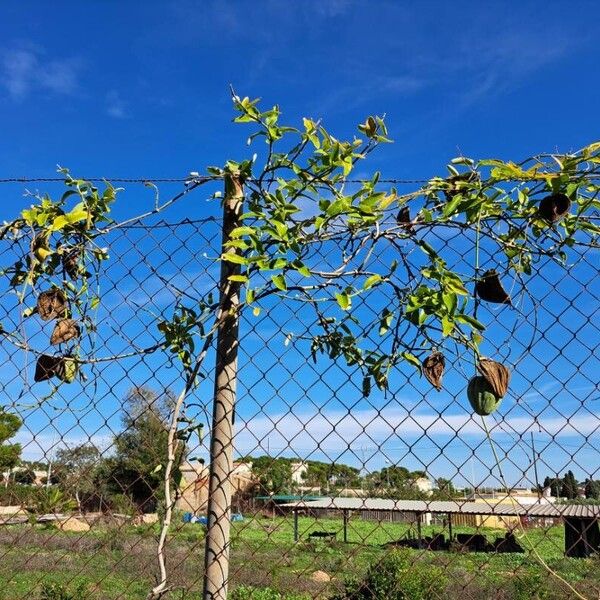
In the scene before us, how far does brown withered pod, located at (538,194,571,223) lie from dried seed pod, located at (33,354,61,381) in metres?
1.39

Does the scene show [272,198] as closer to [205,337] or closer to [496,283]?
[205,337]

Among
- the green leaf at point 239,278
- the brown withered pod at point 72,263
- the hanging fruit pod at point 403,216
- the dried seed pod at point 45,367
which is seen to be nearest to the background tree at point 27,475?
the dried seed pod at point 45,367

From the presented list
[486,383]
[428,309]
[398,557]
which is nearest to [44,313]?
[428,309]

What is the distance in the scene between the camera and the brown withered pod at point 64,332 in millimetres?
1860

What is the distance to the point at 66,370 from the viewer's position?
1.86 meters

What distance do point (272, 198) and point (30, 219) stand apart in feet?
2.46

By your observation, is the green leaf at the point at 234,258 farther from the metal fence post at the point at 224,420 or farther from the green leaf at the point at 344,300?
the green leaf at the point at 344,300

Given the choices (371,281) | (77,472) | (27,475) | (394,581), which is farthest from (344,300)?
(394,581)

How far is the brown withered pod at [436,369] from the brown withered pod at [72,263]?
1077 millimetres

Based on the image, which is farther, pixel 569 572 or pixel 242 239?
pixel 569 572

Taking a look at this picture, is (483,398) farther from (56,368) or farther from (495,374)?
(56,368)

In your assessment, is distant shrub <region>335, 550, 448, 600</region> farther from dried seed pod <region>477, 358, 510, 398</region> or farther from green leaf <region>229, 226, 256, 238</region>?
green leaf <region>229, 226, 256, 238</region>

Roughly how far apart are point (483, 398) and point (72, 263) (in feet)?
4.09

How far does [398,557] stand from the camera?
299 inches
